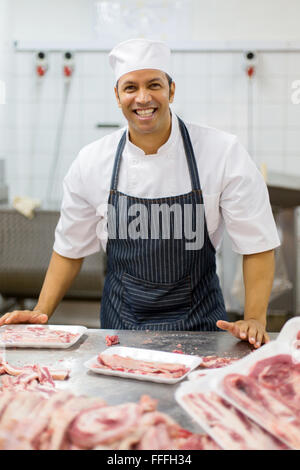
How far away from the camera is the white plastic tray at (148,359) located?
1338 mm

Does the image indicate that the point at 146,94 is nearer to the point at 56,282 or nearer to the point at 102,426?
the point at 56,282

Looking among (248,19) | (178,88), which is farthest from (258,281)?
(248,19)

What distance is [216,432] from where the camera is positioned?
95 cm

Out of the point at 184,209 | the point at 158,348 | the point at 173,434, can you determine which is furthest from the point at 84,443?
the point at 184,209

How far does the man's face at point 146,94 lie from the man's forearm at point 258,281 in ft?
1.97

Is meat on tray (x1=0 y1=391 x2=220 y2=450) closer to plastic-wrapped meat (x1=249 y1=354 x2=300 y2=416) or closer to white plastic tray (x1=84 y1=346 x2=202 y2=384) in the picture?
plastic-wrapped meat (x1=249 y1=354 x2=300 y2=416)

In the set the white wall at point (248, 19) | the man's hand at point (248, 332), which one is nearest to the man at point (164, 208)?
the man's hand at point (248, 332)

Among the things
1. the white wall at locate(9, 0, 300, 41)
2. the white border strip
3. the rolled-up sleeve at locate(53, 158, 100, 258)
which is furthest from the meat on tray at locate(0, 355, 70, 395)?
the white wall at locate(9, 0, 300, 41)

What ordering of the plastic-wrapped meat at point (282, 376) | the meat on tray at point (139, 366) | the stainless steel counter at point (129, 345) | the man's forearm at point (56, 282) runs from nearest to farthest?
the plastic-wrapped meat at point (282, 376) < the stainless steel counter at point (129, 345) < the meat on tray at point (139, 366) < the man's forearm at point (56, 282)

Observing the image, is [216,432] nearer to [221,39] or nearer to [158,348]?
[158,348]

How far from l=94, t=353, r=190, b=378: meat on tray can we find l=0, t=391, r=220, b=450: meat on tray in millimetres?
342

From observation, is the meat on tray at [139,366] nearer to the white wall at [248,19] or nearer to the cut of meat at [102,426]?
the cut of meat at [102,426]

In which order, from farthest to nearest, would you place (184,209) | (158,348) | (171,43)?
1. (171,43)
2. (184,209)
3. (158,348)

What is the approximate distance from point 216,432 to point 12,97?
3.74 m
